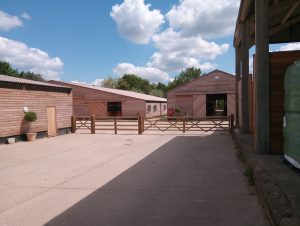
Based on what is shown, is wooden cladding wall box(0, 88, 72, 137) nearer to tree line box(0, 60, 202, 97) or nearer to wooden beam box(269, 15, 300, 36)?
wooden beam box(269, 15, 300, 36)

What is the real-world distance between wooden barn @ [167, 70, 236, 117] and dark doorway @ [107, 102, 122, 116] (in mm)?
6450

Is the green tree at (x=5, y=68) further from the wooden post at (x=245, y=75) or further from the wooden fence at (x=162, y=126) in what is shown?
the wooden post at (x=245, y=75)

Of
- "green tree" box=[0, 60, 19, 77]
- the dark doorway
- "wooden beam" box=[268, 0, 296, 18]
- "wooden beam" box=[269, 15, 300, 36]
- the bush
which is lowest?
the bush

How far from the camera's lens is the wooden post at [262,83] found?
789cm

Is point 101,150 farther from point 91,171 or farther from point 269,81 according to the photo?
point 269,81

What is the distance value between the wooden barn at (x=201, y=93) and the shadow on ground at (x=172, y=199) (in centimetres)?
2493

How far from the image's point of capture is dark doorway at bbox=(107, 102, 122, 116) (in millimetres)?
37500

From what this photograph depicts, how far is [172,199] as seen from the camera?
575 centimetres

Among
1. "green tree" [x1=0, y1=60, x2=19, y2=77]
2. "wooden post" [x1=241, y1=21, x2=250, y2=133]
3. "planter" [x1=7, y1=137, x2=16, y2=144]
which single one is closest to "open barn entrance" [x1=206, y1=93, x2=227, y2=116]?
"wooden post" [x1=241, y1=21, x2=250, y2=133]

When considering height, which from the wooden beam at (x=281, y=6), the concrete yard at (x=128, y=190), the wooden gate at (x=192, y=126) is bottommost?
the concrete yard at (x=128, y=190)

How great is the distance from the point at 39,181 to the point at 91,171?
1.49 metres

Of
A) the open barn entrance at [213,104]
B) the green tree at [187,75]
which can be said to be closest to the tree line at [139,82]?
the green tree at [187,75]

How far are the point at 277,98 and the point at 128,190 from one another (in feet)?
15.0

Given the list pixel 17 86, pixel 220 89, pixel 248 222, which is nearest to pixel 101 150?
pixel 17 86
